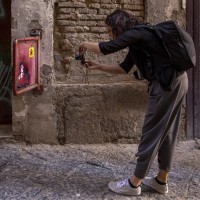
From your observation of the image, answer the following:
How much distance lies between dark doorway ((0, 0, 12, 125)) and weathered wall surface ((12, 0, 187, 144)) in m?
0.48

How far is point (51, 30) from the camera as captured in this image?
16.9 feet

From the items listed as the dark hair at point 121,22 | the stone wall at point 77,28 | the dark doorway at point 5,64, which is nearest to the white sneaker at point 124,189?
the dark hair at point 121,22

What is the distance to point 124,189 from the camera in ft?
12.6

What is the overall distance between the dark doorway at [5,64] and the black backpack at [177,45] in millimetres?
2564

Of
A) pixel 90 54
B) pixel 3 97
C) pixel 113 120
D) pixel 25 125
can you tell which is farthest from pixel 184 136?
pixel 3 97

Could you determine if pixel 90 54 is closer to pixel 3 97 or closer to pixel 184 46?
pixel 3 97

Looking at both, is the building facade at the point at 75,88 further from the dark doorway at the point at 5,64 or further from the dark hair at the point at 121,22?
the dark hair at the point at 121,22

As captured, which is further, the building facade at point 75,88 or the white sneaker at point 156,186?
the building facade at point 75,88

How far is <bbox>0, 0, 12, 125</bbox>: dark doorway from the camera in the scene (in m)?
5.57

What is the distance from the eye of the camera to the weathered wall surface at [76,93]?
5.20 metres

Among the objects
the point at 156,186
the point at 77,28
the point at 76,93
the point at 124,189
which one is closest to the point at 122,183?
the point at 124,189

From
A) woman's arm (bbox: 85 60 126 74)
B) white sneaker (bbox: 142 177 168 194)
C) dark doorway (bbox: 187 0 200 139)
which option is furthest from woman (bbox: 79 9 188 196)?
dark doorway (bbox: 187 0 200 139)

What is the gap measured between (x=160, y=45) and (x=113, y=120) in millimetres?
1927

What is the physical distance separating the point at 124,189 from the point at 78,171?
28.7 inches
